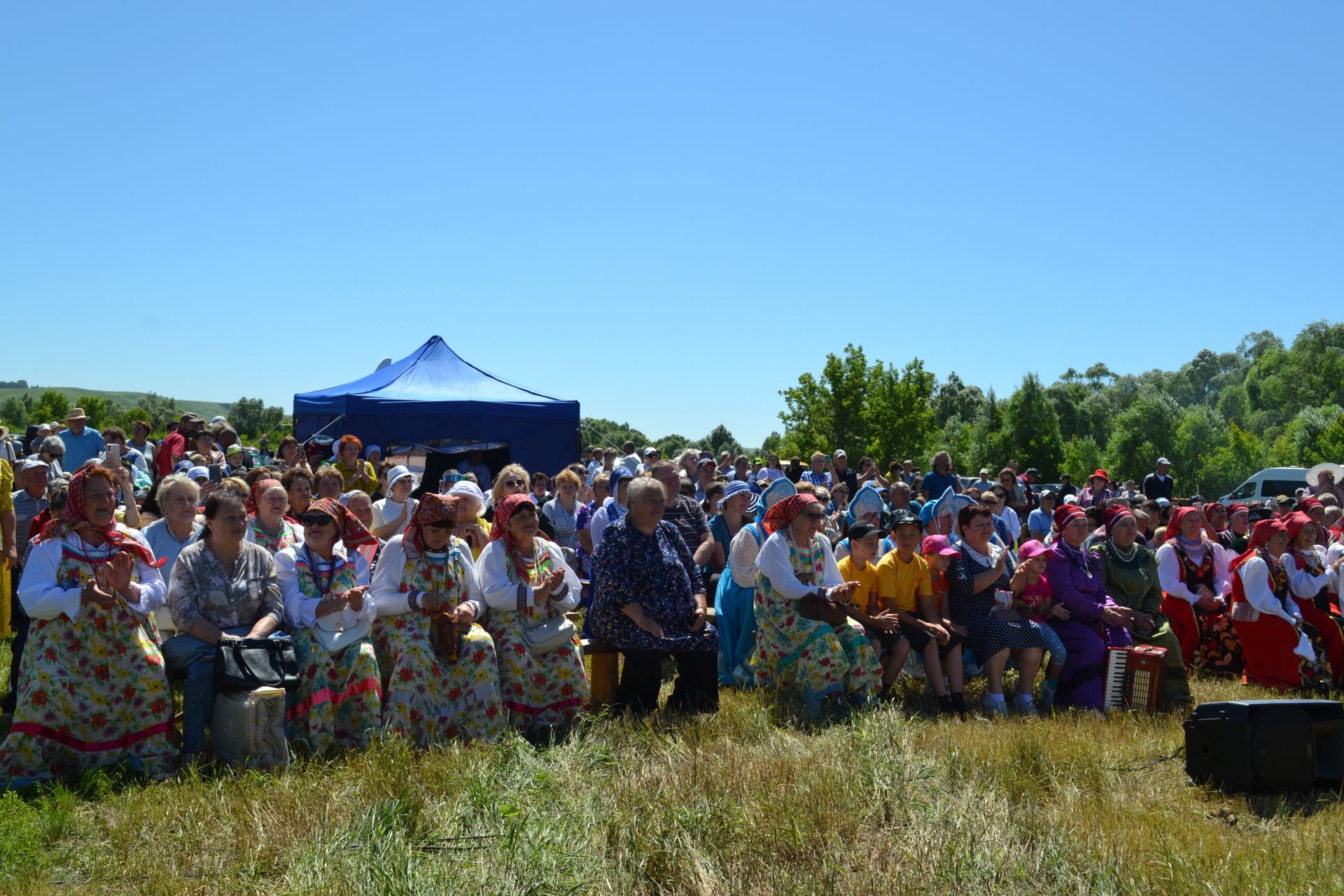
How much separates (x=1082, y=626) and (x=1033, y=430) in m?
41.7

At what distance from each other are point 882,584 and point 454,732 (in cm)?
299

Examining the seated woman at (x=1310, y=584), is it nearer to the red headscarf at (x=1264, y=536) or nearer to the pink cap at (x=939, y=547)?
the red headscarf at (x=1264, y=536)

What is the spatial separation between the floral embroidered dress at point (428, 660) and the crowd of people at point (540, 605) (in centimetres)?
1

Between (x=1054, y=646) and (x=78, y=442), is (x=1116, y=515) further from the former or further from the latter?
(x=78, y=442)

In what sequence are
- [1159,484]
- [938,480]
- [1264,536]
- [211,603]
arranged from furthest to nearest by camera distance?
[1159,484], [938,480], [1264,536], [211,603]

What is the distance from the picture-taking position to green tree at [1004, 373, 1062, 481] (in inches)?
1820

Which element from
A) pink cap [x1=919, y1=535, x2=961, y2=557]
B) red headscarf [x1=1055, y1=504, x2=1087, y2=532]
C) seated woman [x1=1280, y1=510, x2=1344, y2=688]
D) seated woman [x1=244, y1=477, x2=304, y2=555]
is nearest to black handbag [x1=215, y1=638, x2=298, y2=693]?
seated woman [x1=244, y1=477, x2=304, y2=555]

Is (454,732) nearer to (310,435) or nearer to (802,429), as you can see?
(310,435)

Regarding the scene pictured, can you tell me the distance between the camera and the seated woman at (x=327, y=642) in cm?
536

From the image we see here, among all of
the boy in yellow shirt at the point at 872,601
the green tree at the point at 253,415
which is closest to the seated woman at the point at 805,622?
the boy in yellow shirt at the point at 872,601

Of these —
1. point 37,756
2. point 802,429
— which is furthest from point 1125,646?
point 802,429

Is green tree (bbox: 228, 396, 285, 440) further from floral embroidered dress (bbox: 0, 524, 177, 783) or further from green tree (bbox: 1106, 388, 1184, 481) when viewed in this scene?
floral embroidered dress (bbox: 0, 524, 177, 783)

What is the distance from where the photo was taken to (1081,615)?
7.21 meters

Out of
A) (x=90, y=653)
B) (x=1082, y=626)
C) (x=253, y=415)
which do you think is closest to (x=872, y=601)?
(x=1082, y=626)
